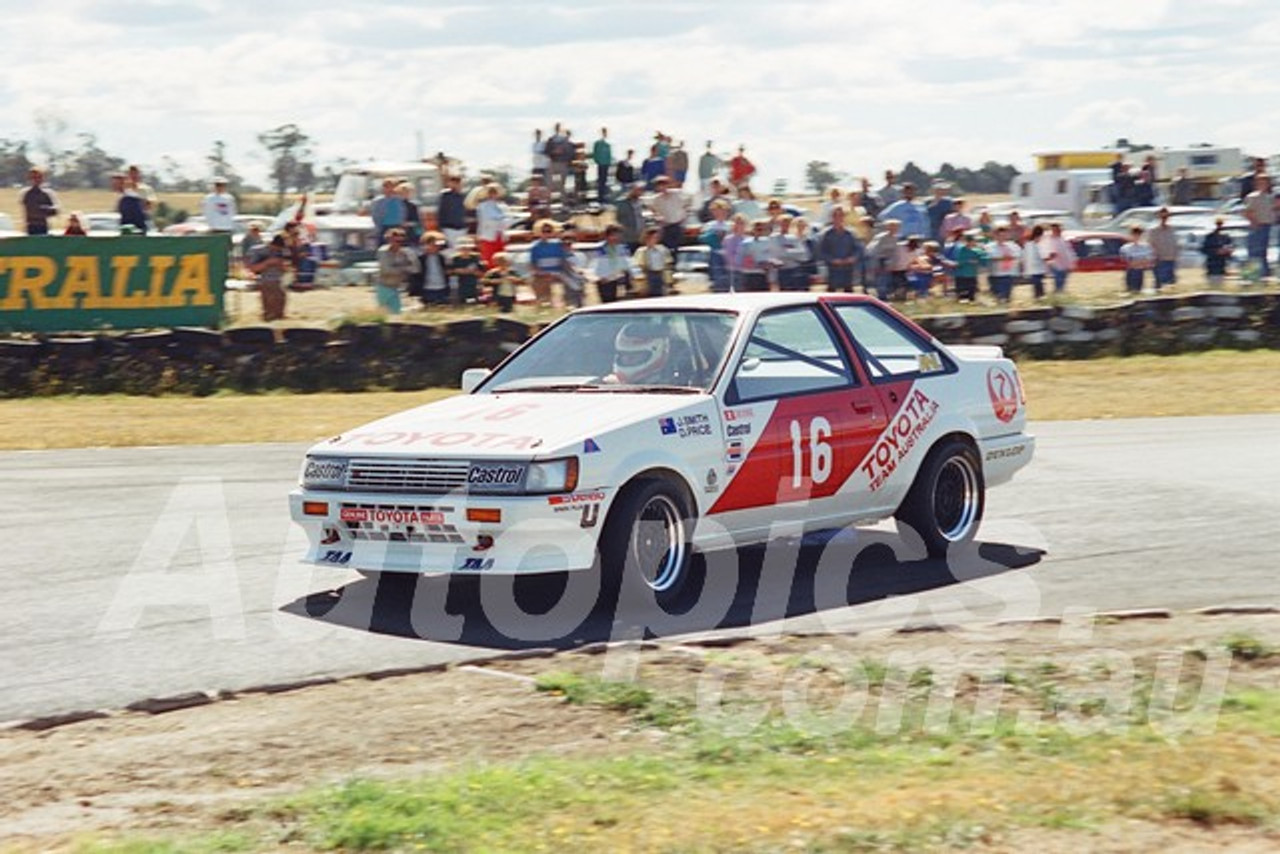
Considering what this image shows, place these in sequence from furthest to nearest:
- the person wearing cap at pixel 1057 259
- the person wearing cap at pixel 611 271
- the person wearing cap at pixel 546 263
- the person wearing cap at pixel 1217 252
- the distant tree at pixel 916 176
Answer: the distant tree at pixel 916 176
the person wearing cap at pixel 1217 252
the person wearing cap at pixel 1057 259
the person wearing cap at pixel 546 263
the person wearing cap at pixel 611 271

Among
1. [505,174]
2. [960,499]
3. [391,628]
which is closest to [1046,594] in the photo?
[960,499]

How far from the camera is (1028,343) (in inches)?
855

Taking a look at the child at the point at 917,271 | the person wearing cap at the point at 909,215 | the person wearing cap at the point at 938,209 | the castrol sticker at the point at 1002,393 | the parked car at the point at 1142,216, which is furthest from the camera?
the parked car at the point at 1142,216

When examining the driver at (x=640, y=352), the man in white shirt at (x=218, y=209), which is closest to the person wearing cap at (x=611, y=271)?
the man in white shirt at (x=218, y=209)

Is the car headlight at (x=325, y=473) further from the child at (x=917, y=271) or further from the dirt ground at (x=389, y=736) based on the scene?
the child at (x=917, y=271)

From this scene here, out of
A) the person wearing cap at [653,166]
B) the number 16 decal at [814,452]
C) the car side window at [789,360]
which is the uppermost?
the person wearing cap at [653,166]

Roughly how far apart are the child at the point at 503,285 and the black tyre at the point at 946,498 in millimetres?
11015

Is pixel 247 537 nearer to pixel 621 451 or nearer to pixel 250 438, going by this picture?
pixel 621 451

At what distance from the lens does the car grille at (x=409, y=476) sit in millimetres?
8258

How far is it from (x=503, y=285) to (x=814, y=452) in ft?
40.9

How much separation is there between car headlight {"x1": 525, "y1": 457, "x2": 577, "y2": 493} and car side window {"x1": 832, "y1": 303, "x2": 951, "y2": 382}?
226 cm

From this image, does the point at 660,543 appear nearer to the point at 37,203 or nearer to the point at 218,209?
the point at 37,203

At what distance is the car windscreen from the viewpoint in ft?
30.0

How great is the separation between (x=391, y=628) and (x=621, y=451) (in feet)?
4.01
